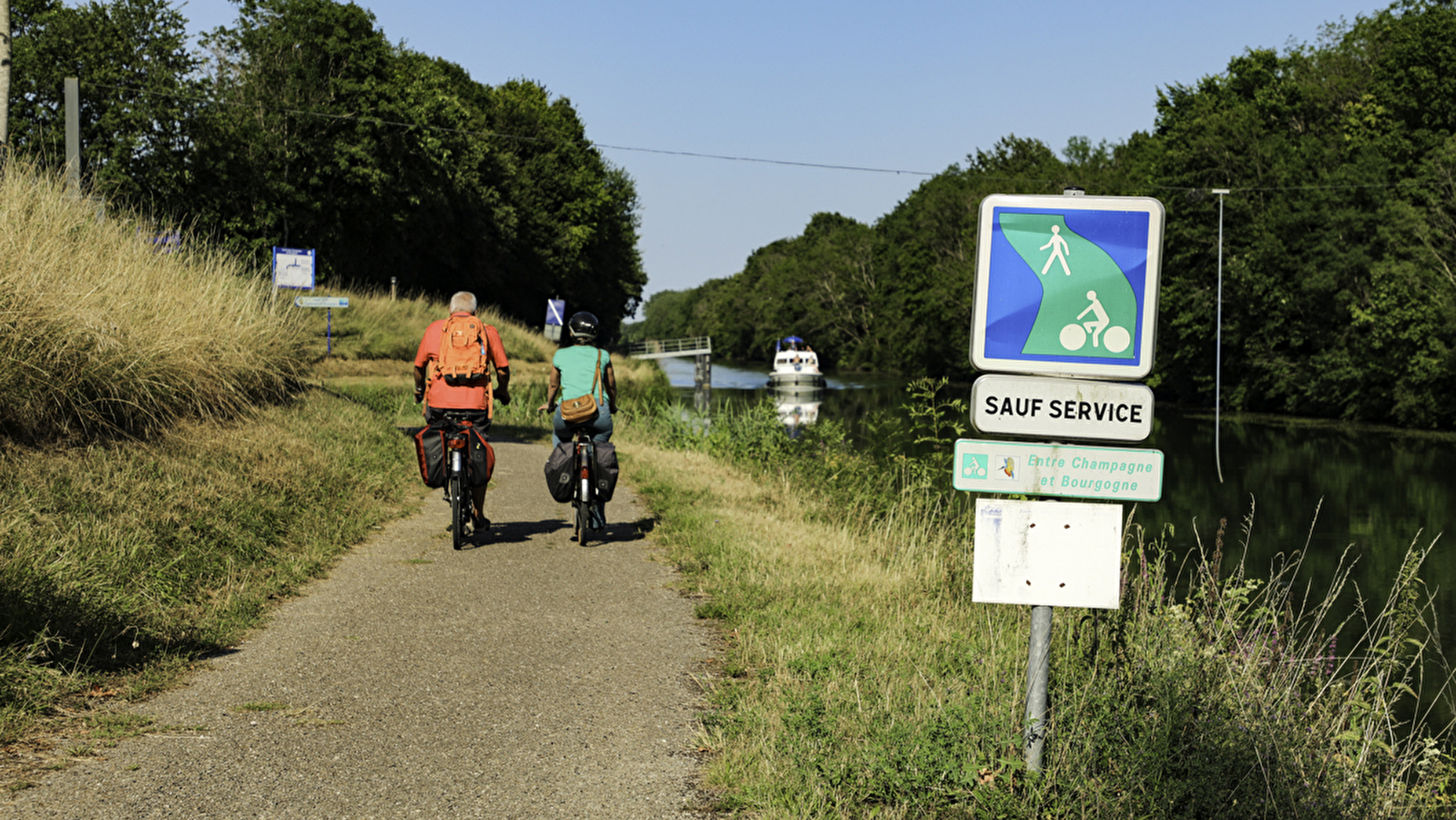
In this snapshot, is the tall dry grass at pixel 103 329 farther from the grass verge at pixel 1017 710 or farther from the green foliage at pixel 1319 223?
the green foliage at pixel 1319 223

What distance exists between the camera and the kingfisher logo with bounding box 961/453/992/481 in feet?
11.2

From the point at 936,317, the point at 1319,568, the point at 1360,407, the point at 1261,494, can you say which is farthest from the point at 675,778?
the point at 936,317

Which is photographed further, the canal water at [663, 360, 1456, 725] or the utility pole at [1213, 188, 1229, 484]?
the canal water at [663, 360, 1456, 725]

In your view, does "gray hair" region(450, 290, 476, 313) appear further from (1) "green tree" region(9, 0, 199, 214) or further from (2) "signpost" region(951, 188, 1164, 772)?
(1) "green tree" region(9, 0, 199, 214)

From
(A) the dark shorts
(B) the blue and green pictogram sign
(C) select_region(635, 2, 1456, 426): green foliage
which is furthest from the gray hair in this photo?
(C) select_region(635, 2, 1456, 426): green foliage

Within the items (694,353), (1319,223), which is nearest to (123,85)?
(694,353)

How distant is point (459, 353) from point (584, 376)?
955 millimetres

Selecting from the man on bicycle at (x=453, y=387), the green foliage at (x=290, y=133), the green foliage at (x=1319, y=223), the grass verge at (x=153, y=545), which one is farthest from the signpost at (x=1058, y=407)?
the green foliage at (x=1319, y=223)

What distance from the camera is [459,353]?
27.4ft

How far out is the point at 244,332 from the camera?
1155cm

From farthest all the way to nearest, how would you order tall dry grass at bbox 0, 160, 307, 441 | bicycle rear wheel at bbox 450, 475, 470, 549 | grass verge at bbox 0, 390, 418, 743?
bicycle rear wheel at bbox 450, 475, 470, 549 < tall dry grass at bbox 0, 160, 307, 441 < grass verge at bbox 0, 390, 418, 743

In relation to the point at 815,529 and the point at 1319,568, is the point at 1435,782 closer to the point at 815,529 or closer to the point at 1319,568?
the point at 815,529

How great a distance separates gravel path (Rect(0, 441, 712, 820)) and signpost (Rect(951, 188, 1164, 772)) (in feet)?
4.60

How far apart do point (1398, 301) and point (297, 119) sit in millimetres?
37640
